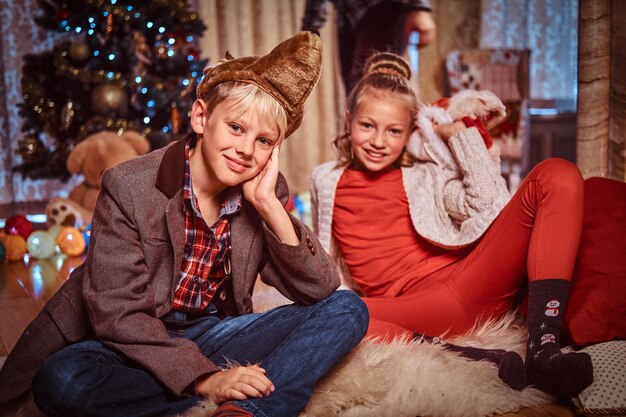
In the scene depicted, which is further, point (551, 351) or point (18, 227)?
point (18, 227)

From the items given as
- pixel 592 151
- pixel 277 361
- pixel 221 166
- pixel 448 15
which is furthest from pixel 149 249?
pixel 448 15

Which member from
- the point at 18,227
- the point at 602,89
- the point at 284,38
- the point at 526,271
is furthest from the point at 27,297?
the point at 284,38

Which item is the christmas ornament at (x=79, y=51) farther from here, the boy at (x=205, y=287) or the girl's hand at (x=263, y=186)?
the girl's hand at (x=263, y=186)

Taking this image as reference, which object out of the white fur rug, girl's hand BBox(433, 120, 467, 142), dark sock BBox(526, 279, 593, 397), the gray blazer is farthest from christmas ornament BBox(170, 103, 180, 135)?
dark sock BBox(526, 279, 593, 397)

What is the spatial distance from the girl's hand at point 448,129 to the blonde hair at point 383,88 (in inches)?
3.0

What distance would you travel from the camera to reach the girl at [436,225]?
1.50 metres

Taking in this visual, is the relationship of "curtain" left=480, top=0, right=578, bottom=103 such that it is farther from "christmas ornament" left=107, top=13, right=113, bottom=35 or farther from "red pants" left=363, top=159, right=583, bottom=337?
"red pants" left=363, top=159, right=583, bottom=337

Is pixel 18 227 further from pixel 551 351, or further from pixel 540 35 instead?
pixel 540 35

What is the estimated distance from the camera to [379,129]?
72.9 inches

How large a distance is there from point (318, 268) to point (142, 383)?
40cm

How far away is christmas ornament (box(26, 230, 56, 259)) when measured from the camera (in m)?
3.17

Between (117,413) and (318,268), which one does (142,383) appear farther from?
Result: (318,268)

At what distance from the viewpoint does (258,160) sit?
1.39 metres

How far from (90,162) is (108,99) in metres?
0.33
